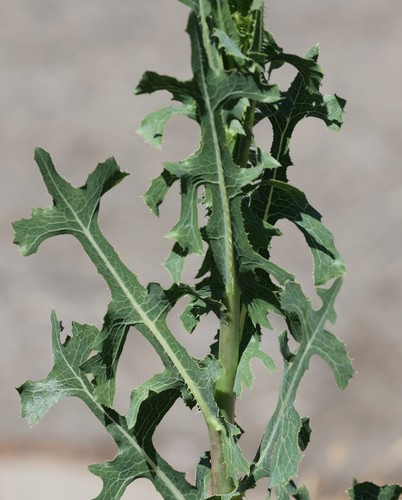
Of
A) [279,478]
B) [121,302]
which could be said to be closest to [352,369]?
[279,478]

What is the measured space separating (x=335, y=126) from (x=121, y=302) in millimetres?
250

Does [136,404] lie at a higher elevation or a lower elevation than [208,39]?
lower

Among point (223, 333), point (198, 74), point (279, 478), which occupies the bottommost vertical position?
point (279, 478)

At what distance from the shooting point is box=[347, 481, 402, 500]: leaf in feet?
2.82

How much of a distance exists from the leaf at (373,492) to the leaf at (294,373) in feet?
0.37

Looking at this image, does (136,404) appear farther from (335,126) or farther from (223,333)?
(335,126)

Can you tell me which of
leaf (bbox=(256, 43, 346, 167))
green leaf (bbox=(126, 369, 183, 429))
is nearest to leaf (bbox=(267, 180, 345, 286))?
leaf (bbox=(256, 43, 346, 167))

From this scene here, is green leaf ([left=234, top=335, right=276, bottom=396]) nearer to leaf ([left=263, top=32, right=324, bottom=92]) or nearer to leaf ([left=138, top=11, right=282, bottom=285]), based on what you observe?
leaf ([left=138, top=11, right=282, bottom=285])

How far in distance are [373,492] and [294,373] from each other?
0.58ft

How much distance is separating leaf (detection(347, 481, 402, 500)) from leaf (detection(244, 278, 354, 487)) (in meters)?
0.11

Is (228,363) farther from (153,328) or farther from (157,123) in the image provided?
(157,123)

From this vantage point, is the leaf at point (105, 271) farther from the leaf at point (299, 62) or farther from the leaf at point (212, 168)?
the leaf at point (299, 62)

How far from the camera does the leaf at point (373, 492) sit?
860 millimetres

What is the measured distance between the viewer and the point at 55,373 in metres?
0.89
